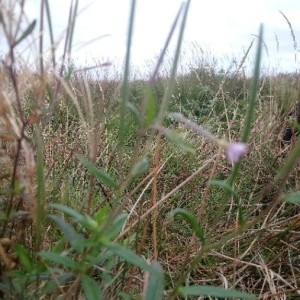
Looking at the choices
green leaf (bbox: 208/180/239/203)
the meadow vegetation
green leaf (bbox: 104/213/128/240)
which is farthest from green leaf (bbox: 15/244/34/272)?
green leaf (bbox: 208/180/239/203)

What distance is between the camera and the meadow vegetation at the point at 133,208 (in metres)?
0.67

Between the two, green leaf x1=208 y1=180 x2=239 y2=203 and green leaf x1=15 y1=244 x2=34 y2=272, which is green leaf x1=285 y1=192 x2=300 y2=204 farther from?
green leaf x1=15 y1=244 x2=34 y2=272

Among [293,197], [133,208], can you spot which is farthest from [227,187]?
[133,208]

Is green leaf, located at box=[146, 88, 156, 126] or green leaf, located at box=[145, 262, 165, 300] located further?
green leaf, located at box=[145, 262, 165, 300]

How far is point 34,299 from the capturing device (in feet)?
2.68

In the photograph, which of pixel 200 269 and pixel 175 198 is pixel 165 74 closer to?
pixel 175 198

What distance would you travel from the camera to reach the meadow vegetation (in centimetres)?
67

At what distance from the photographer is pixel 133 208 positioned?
97cm

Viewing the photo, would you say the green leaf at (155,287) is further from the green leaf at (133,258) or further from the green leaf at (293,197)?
the green leaf at (293,197)

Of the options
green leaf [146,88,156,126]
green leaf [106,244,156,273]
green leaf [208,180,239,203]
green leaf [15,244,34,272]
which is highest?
green leaf [146,88,156,126]

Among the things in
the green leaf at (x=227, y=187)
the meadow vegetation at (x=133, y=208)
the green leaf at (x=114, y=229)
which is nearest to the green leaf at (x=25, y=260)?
the meadow vegetation at (x=133, y=208)

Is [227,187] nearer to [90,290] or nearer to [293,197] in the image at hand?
[293,197]

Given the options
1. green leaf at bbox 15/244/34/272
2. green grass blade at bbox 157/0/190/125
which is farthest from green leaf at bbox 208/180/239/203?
green leaf at bbox 15/244/34/272

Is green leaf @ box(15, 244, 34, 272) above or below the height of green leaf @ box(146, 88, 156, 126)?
below
